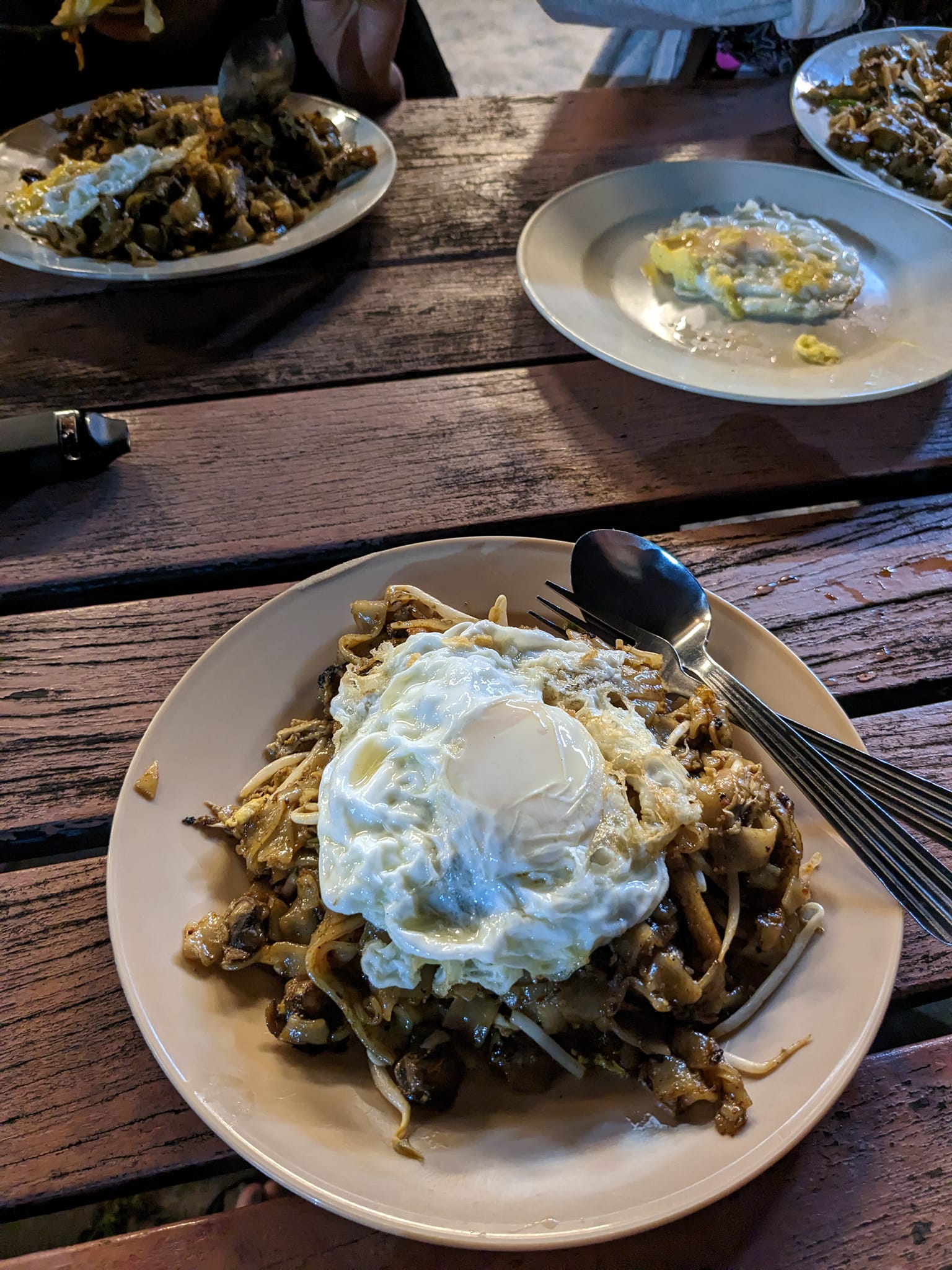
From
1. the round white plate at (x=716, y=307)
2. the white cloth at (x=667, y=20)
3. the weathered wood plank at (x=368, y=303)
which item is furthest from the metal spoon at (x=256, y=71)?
the white cloth at (x=667, y=20)

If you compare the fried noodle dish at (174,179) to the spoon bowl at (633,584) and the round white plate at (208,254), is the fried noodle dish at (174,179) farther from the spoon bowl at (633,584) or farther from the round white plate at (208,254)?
the spoon bowl at (633,584)

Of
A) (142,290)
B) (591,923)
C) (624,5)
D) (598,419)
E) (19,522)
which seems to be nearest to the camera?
(591,923)

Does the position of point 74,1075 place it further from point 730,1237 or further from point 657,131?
point 657,131

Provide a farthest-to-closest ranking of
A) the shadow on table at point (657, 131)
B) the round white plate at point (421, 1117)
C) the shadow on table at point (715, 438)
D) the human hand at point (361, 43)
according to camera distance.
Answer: the human hand at point (361, 43), the shadow on table at point (657, 131), the shadow on table at point (715, 438), the round white plate at point (421, 1117)

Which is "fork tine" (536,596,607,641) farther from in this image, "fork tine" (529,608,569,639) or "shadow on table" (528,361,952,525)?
"shadow on table" (528,361,952,525)

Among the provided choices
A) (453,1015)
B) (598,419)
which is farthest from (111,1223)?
(598,419)

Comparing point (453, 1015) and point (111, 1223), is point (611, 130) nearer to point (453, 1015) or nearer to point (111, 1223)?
point (453, 1015)

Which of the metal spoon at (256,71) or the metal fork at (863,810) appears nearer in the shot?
the metal fork at (863,810)
